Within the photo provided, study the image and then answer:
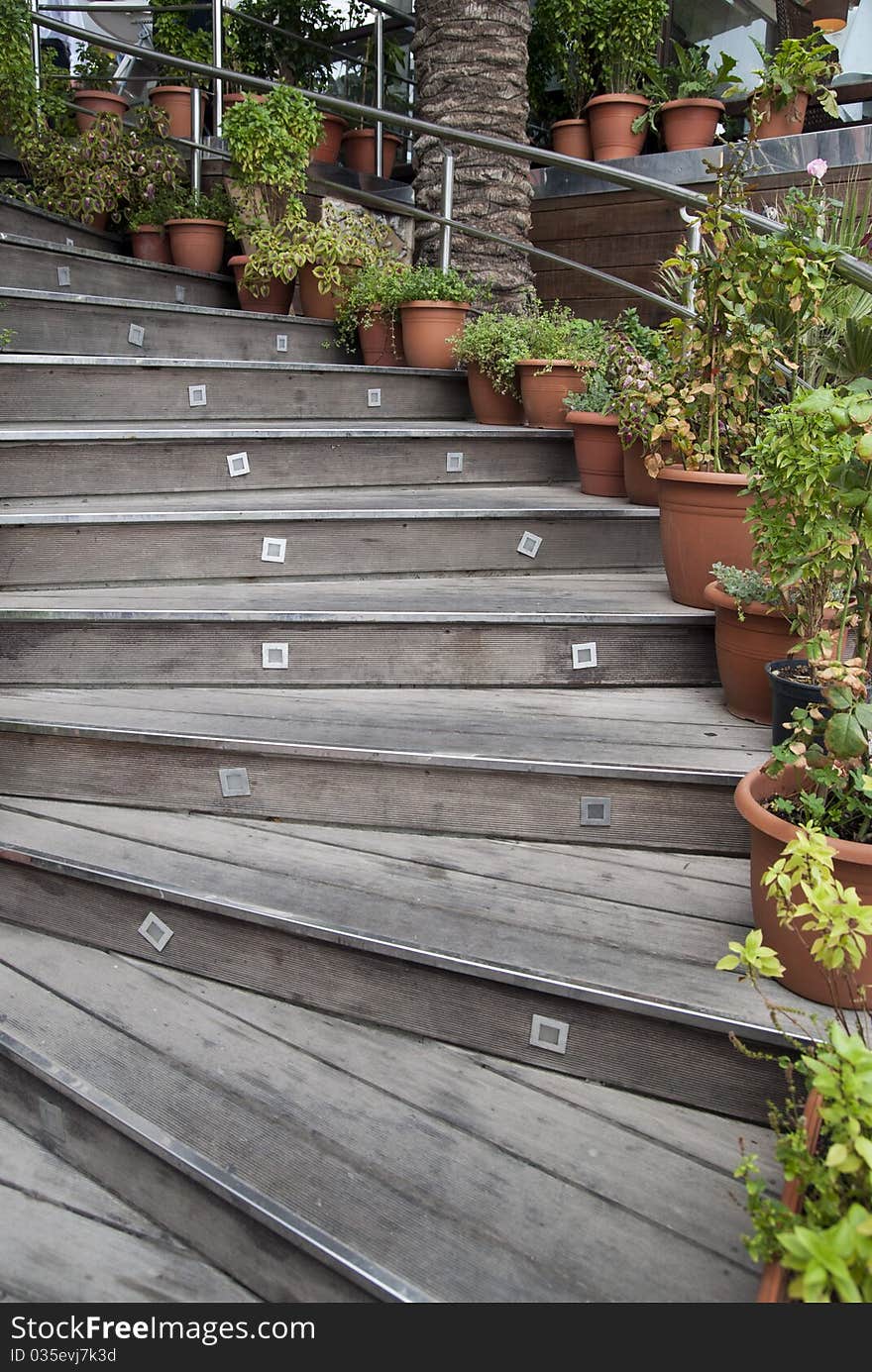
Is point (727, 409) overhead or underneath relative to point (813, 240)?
underneath

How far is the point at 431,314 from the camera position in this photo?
Answer: 3520 millimetres

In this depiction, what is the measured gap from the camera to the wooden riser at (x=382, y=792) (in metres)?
1.78

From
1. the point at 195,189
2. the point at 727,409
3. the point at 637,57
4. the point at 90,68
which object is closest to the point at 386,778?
the point at 727,409

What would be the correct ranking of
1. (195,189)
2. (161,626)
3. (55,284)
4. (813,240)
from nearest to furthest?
(813,240), (161,626), (55,284), (195,189)

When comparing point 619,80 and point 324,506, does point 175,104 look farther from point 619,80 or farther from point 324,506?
point 324,506

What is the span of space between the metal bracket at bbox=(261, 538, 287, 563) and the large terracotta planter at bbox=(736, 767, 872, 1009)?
1.42 m

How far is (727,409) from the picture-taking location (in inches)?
93.7

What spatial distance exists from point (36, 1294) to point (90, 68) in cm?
594

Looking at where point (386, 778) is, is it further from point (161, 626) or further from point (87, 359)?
point (87, 359)

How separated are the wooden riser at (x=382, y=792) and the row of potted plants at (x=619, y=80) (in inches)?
155

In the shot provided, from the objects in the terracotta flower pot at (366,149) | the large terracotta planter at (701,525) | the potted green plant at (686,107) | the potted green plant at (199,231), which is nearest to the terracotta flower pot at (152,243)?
the potted green plant at (199,231)

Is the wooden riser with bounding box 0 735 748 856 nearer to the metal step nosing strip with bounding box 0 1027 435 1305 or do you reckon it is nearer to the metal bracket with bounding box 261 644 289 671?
the metal bracket with bounding box 261 644 289 671

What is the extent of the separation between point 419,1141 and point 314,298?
3.28m

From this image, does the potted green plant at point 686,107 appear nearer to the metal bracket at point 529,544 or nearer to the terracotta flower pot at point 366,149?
the terracotta flower pot at point 366,149
